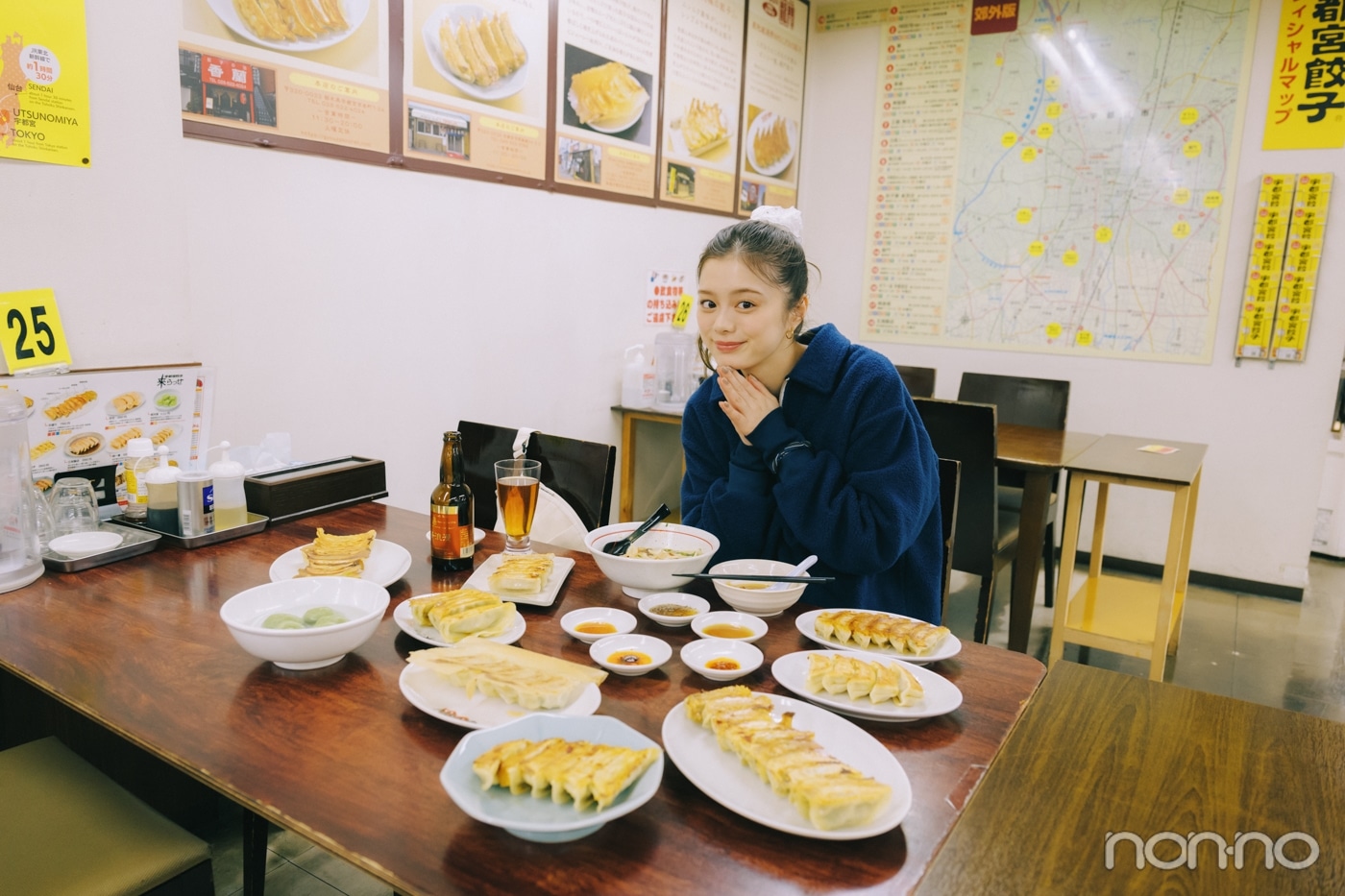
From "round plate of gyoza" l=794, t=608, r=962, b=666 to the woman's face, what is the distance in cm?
62

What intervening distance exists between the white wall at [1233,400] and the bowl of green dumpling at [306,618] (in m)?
3.80

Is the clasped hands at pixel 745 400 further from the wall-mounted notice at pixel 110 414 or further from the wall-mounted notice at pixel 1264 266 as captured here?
the wall-mounted notice at pixel 1264 266

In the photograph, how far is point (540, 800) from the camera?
736mm

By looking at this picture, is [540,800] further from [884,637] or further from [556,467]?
[556,467]

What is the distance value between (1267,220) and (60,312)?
14.2 ft

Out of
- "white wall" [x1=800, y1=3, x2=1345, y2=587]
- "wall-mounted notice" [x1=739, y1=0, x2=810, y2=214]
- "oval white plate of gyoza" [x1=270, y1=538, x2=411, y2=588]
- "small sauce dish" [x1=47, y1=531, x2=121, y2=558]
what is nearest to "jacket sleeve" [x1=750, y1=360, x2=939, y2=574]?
"oval white plate of gyoza" [x1=270, y1=538, x2=411, y2=588]

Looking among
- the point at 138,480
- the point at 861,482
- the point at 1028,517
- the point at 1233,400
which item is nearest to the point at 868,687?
the point at 861,482

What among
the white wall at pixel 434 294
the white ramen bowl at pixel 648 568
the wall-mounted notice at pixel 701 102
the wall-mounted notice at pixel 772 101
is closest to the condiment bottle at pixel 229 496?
the white wall at pixel 434 294

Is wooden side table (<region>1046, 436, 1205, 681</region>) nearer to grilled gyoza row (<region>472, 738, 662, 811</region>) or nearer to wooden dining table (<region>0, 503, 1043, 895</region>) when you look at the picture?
wooden dining table (<region>0, 503, 1043, 895</region>)

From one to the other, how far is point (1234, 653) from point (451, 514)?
3.16 m

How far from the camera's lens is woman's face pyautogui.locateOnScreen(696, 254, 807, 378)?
1.61 m

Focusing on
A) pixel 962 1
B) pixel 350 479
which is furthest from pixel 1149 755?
pixel 962 1

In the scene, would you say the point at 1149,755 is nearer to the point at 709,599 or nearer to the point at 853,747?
the point at 853,747

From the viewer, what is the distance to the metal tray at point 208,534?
1.54m
